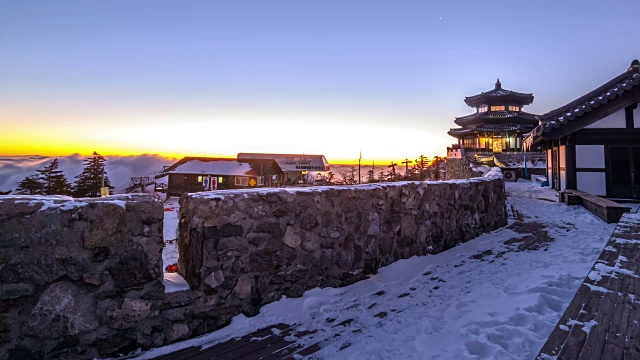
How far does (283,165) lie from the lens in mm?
53156

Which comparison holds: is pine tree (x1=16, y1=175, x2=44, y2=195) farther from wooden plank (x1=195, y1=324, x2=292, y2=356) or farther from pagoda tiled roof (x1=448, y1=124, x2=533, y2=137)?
pagoda tiled roof (x1=448, y1=124, x2=533, y2=137)

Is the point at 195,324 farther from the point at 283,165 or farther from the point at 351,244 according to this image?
the point at 283,165

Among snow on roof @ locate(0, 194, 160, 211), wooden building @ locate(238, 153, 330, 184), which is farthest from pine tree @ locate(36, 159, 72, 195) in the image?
snow on roof @ locate(0, 194, 160, 211)

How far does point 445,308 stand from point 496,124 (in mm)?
48658

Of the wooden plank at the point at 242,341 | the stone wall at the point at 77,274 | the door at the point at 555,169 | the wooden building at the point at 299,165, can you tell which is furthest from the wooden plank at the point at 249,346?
the wooden building at the point at 299,165

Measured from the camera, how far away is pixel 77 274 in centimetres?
275

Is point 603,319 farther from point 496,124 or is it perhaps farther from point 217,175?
point 496,124

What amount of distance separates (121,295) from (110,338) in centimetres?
37

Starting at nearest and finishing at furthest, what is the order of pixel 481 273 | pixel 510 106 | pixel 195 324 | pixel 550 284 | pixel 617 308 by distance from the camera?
pixel 617 308 < pixel 195 324 < pixel 550 284 < pixel 481 273 < pixel 510 106

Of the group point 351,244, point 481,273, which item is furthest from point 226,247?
point 481,273

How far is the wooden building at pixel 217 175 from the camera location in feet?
135

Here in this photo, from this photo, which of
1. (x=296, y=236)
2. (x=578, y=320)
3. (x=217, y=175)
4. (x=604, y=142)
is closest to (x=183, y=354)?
(x=296, y=236)

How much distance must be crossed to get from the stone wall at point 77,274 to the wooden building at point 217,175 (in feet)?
126

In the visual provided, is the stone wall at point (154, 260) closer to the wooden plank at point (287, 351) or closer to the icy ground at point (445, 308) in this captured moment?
the icy ground at point (445, 308)
